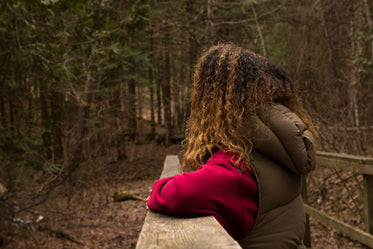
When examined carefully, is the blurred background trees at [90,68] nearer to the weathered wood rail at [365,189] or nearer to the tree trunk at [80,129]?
the tree trunk at [80,129]

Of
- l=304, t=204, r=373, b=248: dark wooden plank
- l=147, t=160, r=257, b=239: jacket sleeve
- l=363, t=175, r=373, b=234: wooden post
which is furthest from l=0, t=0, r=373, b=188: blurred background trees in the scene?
l=147, t=160, r=257, b=239: jacket sleeve

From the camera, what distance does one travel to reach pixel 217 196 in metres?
1.46

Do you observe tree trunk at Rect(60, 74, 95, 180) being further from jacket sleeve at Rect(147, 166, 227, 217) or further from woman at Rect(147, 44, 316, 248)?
jacket sleeve at Rect(147, 166, 227, 217)

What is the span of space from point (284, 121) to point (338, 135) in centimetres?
539

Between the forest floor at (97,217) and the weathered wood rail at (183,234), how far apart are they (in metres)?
4.00

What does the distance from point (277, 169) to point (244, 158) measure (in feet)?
0.67

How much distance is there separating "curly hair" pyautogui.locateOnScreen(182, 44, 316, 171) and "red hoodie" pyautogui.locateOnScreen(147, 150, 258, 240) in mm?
121

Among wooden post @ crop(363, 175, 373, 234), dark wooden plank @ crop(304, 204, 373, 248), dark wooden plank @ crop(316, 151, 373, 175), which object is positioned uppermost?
dark wooden plank @ crop(316, 151, 373, 175)

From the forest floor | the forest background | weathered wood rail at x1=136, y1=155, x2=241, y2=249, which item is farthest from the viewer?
the forest floor

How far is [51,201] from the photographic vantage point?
8242 millimetres

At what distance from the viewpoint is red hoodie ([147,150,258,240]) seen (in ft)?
4.75

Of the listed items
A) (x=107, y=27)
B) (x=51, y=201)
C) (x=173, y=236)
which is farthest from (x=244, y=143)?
(x=51, y=201)

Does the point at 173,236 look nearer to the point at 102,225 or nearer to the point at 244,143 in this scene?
the point at 244,143

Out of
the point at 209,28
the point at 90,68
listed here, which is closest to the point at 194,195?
the point at 90,68
